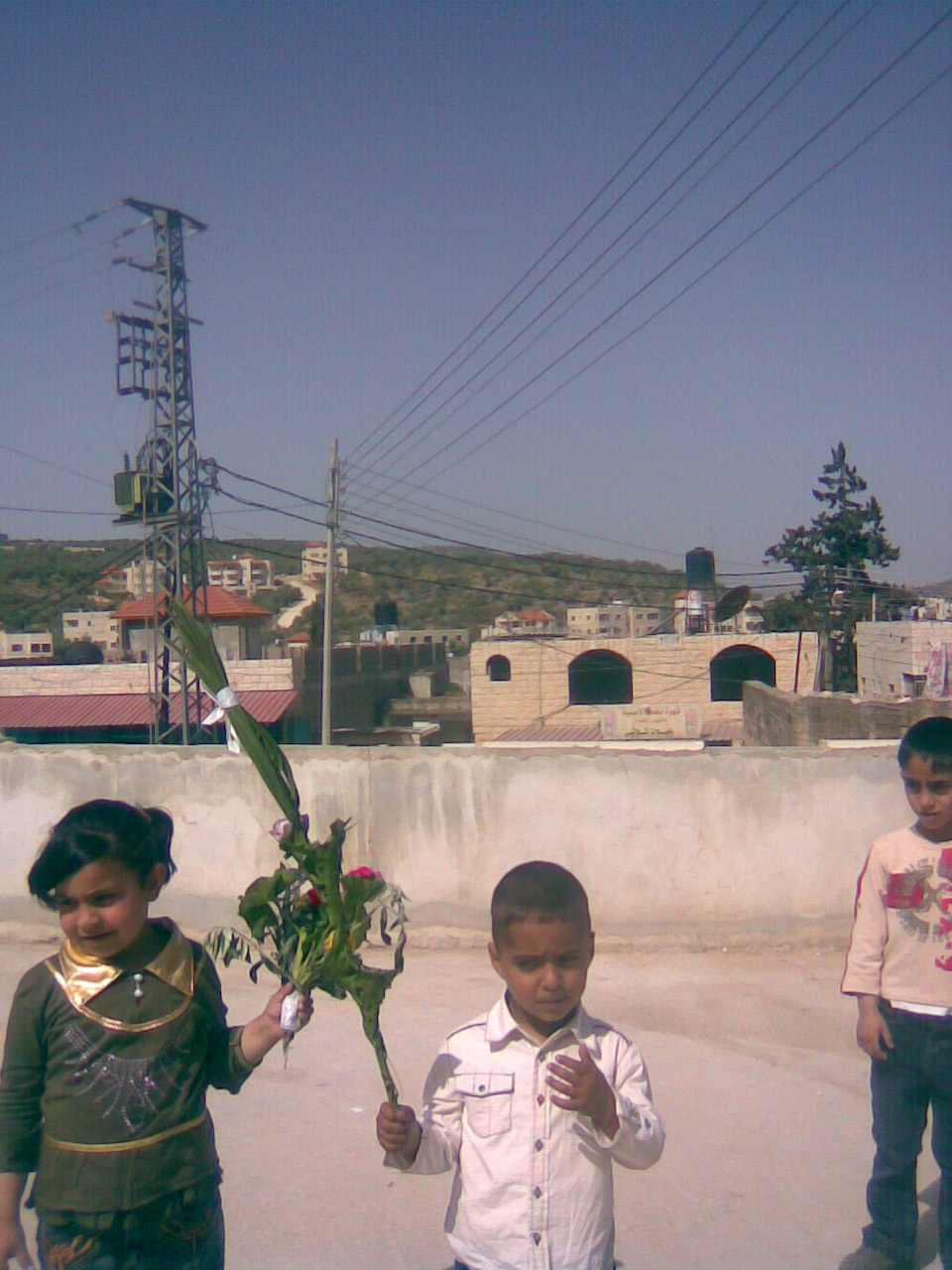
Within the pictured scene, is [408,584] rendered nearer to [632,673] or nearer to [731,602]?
[632,673]

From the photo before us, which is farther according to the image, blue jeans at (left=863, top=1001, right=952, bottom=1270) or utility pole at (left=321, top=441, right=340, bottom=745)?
utility pole at (left=321, top=441, right=340, bottom=745)

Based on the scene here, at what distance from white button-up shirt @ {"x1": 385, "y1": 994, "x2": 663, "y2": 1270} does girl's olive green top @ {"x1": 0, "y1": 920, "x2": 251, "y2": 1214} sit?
46 centimetres

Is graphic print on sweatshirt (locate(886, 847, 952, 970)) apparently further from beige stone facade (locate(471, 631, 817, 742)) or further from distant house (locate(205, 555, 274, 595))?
distant house (locate(205, 555, 274, 595))

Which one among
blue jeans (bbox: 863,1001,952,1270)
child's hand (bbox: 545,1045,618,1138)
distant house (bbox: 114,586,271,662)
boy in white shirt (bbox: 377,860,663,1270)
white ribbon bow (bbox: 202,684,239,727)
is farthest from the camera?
distant house (bbox: 114,586,271,662)

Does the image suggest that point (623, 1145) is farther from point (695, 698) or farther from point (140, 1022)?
point (695, 698)

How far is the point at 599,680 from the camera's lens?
111ft

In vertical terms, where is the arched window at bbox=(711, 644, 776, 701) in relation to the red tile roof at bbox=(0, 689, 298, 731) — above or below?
above

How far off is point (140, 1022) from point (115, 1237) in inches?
15.3

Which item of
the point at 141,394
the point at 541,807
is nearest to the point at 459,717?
the point at 141,394

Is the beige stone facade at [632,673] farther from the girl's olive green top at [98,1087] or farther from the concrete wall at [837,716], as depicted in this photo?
the girl's olive green top at [98,1087]

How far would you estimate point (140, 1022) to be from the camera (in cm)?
208

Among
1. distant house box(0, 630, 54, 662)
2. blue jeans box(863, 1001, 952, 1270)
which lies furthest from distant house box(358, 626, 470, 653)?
blue jeans box(863, 1001, 952, 1270)

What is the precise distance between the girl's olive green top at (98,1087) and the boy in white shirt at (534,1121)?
46 centimetres

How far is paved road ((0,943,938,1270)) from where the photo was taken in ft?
10.7
